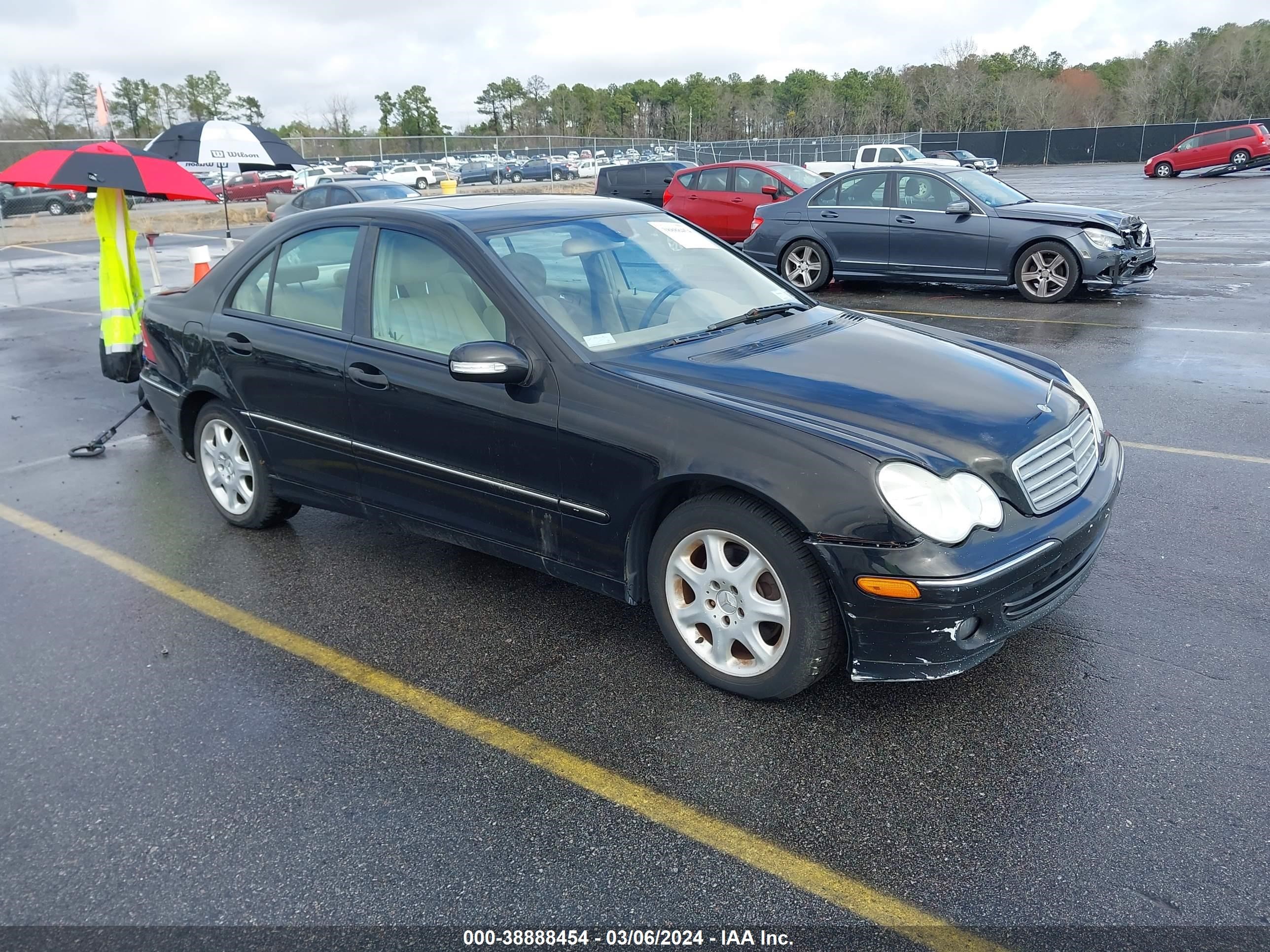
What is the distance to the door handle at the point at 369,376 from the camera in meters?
4.14

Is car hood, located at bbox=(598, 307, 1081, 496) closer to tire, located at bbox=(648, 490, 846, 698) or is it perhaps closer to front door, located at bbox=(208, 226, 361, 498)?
tire, located at bbox=(648, 490, 846, 698)

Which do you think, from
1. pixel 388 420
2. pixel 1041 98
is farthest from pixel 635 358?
pixel 1041 98

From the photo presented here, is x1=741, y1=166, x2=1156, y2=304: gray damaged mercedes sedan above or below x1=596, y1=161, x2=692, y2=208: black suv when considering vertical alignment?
below

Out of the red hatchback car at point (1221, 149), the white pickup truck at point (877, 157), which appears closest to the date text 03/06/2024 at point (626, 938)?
the white pickup truck at point (877, 157)

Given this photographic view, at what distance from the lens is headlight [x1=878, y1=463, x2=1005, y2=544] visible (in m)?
3.00

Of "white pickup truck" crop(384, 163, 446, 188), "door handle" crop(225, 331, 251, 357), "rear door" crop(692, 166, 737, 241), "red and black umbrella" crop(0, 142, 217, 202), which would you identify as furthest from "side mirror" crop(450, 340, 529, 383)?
"white pickup truck" crop(384, 163, 446, 188)

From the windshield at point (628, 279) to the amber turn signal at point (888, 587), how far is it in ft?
4.39

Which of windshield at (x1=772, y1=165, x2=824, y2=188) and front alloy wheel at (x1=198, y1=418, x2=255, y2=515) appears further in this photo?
windshield at (x1=772, y1=165, x2=824, y2=188)

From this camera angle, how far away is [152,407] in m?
5.64

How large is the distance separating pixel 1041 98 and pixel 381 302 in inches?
3318

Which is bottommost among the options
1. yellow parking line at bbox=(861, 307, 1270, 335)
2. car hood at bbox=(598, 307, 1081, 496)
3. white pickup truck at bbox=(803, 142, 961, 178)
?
yellow parking line at bbox=(861, 307, 1270, 335)

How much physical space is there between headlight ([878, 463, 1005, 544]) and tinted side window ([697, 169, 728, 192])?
14.1 m

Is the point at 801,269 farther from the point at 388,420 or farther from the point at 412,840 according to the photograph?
the point at 412,840

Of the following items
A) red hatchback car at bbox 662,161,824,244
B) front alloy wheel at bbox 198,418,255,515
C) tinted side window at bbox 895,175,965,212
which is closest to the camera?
front alloy wheel at bbox 198,418,255,515
